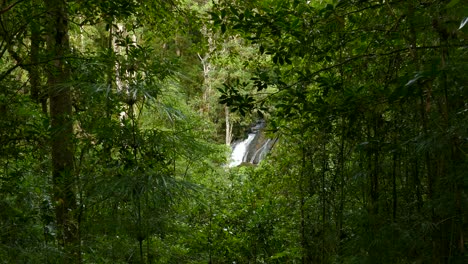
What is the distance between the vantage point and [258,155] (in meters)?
18.2

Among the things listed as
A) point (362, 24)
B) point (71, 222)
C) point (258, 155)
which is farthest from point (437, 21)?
point (258, 155)

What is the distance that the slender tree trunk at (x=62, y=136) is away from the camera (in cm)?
273

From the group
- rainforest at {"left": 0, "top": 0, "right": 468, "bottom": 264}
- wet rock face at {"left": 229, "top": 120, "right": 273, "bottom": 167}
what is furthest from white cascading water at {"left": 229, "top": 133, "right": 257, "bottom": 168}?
rainforest at {"left": 0, "top": 0, "right": 468, "bottom": 264}

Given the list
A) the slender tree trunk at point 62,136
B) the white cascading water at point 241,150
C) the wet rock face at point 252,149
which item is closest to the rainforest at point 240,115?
the slender tree trunk at point 62,136

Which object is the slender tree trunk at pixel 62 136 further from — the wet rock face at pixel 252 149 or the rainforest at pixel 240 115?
the wet rock face at pixel 252 149

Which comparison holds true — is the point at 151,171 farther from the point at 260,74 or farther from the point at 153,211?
the point at 260,74

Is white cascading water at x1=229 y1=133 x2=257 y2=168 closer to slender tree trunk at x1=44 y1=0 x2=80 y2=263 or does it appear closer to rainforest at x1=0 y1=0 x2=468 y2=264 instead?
rainforest at x1=0 y1=0 x2=468 y2=264

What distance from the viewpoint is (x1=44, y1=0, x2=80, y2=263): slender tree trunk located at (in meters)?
2.73

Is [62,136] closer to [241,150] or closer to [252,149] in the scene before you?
[252,149]

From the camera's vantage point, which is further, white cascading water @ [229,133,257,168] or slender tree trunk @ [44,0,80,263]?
white cascading water @ [229,133,257,168]

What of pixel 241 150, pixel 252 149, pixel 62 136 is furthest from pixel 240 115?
pixel 241 150

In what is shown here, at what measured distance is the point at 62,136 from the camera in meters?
3.15

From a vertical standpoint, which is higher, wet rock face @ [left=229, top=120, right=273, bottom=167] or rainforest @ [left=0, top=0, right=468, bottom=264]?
wet rock face @ [left=229, top=120, right=273, bottom=167]

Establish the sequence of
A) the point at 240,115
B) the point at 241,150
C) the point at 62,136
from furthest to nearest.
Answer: the point at 241,150, the point at 62,136, the point at 240,115
